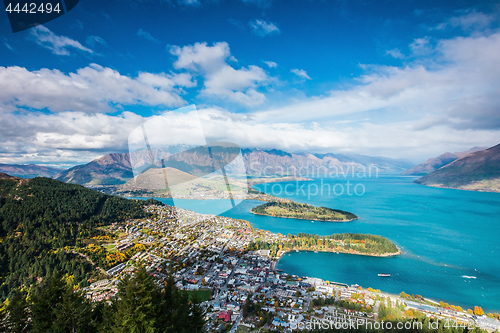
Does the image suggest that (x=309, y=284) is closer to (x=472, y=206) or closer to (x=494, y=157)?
(x=472, y=206)

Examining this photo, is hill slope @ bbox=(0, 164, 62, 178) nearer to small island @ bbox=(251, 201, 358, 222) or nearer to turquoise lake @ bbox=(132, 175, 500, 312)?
small island @ bbox=(251, 201, 358, 222)

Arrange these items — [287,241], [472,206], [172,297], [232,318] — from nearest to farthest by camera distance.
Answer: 1. [172,297]
2. [232,318]
3. [287,241]
4. [472,206]

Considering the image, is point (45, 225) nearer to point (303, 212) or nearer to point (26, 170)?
point (303, 212)

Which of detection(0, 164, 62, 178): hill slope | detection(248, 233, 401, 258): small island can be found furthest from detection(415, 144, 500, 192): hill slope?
detection(0, 164, 62, 178): hill slope

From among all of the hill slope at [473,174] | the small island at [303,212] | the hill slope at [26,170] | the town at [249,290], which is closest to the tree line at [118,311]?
the town at [249,290]

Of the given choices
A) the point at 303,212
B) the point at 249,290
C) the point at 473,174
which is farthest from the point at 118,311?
the point at 473,174

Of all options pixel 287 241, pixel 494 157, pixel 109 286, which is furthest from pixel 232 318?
pixel 494 157

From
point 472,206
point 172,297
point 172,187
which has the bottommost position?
point 472,206
